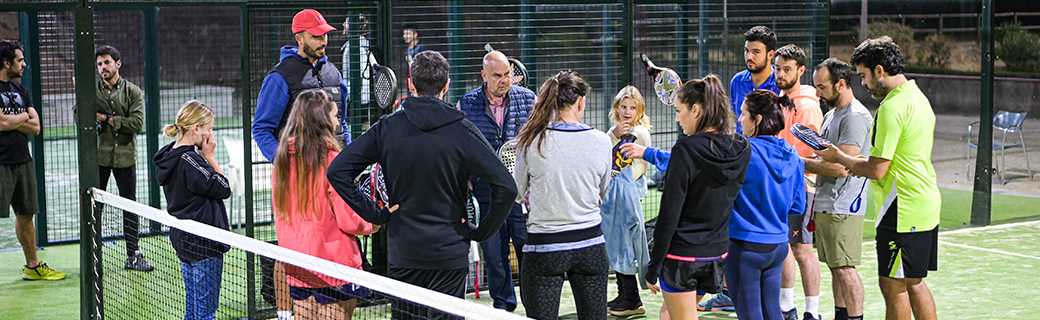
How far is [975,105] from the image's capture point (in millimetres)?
10234

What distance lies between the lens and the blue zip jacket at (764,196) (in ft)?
15.3

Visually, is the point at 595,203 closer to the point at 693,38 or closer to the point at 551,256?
the point at 551,256

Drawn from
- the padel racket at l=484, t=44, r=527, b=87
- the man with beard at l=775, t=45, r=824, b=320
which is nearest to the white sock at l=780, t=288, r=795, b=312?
the man with beard at l=775, t=45, r=824, b=320

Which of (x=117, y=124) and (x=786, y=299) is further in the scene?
(x=117, y=124)

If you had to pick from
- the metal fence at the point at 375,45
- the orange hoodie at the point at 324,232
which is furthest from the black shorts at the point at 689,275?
the metal fence at the point at 375,45

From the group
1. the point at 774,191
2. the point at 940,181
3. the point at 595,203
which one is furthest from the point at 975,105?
the point at 595,203

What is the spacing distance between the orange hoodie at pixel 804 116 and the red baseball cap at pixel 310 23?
2.59 m

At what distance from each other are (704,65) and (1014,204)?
3.89 metres

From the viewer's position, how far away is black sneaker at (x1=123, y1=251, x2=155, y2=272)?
7.39m

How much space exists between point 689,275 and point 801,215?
161cm

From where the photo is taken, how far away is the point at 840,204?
5621mm

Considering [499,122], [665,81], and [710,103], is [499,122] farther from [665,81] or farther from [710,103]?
[710,103]

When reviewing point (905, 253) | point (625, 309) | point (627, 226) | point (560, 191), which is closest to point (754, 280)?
point (905, 253)

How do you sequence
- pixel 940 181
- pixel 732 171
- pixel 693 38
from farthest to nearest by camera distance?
pixel 940 181 < pixel 693 38 < pixel 732 171
